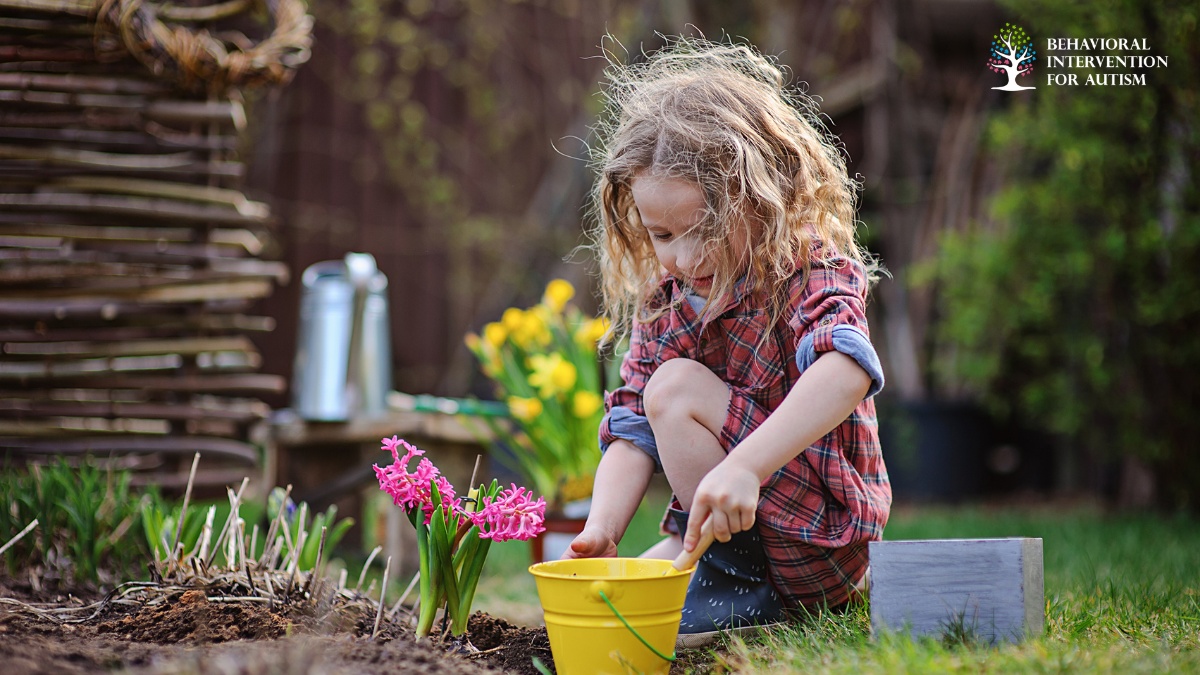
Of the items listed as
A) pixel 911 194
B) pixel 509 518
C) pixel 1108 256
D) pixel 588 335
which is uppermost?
pixel 911 194

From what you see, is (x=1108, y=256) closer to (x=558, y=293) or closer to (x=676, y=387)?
(x=558, y=293)

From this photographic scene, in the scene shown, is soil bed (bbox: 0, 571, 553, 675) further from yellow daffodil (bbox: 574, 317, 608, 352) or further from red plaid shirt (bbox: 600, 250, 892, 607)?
yellow daffodil (bbox: 574, 317, 608, 352)

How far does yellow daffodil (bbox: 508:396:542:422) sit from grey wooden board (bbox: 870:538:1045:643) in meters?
1.32

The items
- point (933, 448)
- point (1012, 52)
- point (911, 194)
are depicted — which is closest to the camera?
point (1012, 52)

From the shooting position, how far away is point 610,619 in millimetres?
1296

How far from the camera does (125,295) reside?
214 centimetres

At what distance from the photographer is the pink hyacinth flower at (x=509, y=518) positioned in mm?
1432

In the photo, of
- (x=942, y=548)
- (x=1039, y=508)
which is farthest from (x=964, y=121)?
(x=942, y=548)

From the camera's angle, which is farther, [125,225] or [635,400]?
[125,225]

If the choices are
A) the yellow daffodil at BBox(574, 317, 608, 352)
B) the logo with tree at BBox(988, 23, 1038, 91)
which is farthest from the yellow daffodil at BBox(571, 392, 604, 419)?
the logo with tree at BBox(988, 23, 1038, 91)

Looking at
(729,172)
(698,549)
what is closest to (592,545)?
(698,549)

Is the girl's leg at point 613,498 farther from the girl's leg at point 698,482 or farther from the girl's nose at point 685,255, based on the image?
the girl's nose at point 685,255

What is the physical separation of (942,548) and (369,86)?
4409 millimetres

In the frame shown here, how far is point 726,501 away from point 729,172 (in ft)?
1.75
